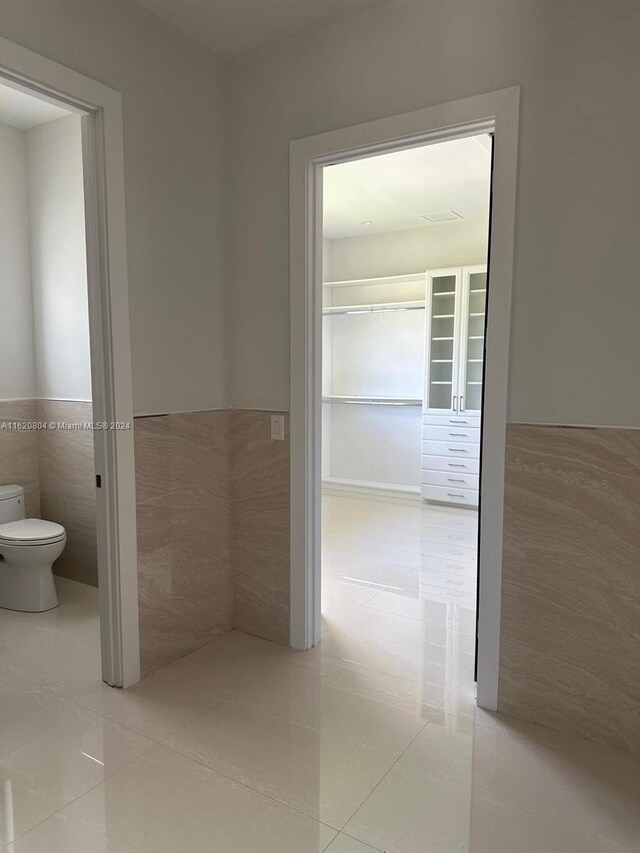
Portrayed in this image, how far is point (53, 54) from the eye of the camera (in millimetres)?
1937

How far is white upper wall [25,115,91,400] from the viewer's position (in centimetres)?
324

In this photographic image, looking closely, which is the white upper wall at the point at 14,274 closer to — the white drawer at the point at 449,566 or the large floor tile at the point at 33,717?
the large floor tile at the point at 33,717

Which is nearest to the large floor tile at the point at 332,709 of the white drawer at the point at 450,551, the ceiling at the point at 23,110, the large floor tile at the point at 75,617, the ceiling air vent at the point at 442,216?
the large floor tile at the point at 75,617

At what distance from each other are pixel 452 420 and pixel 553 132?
3571mm

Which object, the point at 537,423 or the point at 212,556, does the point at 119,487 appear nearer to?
the point at 212,556

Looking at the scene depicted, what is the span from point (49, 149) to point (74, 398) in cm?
149

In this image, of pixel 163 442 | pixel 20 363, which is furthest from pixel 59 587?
pixel 163 442

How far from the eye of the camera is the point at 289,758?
191cm

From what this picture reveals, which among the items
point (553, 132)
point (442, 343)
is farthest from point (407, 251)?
point (553, 132)

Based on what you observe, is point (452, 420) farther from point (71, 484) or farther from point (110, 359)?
point (110, 359)

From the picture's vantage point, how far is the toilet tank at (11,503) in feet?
10.7

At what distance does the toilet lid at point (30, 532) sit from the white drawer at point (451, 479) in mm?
3453

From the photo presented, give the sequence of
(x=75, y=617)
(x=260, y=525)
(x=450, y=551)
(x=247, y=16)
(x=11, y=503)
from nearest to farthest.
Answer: (x=247, y=16), (x=260, y=525), (x=75, y=617), (x=11, y=503), (x=450, y=551)

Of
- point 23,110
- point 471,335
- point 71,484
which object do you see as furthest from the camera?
point 471,335
